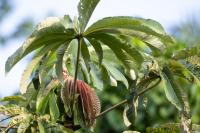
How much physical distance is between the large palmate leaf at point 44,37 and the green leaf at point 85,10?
0.13 ft

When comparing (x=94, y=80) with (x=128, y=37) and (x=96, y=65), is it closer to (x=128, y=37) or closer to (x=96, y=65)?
(x=96, y=65)

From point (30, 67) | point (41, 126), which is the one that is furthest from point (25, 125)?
point (30, 67)

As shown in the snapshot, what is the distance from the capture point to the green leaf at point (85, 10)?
1.48m

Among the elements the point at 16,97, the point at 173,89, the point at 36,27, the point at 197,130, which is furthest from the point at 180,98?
the point at 16,97

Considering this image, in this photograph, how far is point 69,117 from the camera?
64.1 inches

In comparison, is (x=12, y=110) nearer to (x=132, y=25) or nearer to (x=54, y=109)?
(x=54, y=109)

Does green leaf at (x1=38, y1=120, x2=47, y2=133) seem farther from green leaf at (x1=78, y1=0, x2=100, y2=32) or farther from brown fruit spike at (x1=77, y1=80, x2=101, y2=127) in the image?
green leaf at (x1=78, y1=0, x2=100, y2=32)

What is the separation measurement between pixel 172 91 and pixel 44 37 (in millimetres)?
353

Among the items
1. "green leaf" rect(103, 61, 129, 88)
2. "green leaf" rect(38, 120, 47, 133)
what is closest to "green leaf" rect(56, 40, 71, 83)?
"green leaf" rect(38, 120, 47, 133)

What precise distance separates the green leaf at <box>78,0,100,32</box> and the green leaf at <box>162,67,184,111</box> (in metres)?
0.25

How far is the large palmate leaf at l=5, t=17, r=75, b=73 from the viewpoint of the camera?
1.43 m

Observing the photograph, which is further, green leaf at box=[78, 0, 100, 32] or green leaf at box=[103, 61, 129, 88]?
green leaf at box=[103, 61, 129, 88]

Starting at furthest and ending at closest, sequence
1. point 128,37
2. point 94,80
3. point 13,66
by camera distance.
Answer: point 94,80, point 128,37, point 13,66

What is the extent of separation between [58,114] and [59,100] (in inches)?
2.2
